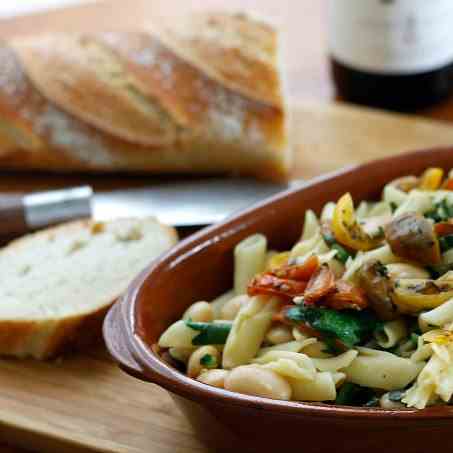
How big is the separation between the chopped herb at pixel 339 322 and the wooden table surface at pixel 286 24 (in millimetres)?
1610

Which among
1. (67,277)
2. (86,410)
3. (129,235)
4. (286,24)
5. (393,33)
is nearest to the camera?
(86,410)

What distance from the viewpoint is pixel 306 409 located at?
5.82 ft

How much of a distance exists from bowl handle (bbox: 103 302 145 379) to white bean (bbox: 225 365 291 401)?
0.19m

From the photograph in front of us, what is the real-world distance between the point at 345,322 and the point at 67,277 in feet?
3.22

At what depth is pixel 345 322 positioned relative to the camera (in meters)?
1.97

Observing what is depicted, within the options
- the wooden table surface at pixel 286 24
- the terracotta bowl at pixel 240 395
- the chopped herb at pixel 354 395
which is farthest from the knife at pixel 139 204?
the chopped herb at pixel 354 395

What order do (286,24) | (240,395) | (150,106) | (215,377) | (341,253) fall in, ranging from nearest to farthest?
(240,395), (215,377), (341,253), (150,106), (286,24)

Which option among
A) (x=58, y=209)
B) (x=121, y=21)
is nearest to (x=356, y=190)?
(x=58, y=209)

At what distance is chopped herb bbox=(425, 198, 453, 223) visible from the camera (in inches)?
86.0

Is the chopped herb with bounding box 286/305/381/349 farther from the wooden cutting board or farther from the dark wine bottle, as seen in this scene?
the dark wine bottle

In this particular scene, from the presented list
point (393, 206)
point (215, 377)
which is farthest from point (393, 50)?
point (215, 377)

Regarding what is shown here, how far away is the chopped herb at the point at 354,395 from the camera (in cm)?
195

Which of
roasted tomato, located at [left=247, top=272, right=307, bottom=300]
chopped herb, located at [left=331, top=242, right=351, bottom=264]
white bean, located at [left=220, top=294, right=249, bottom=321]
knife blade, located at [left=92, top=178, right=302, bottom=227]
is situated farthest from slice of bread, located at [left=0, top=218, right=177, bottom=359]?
chopped herb, located at [left=331, top=242, right=351, bottom=264]

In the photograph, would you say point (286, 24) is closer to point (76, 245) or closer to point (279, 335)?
point (76, 245)
